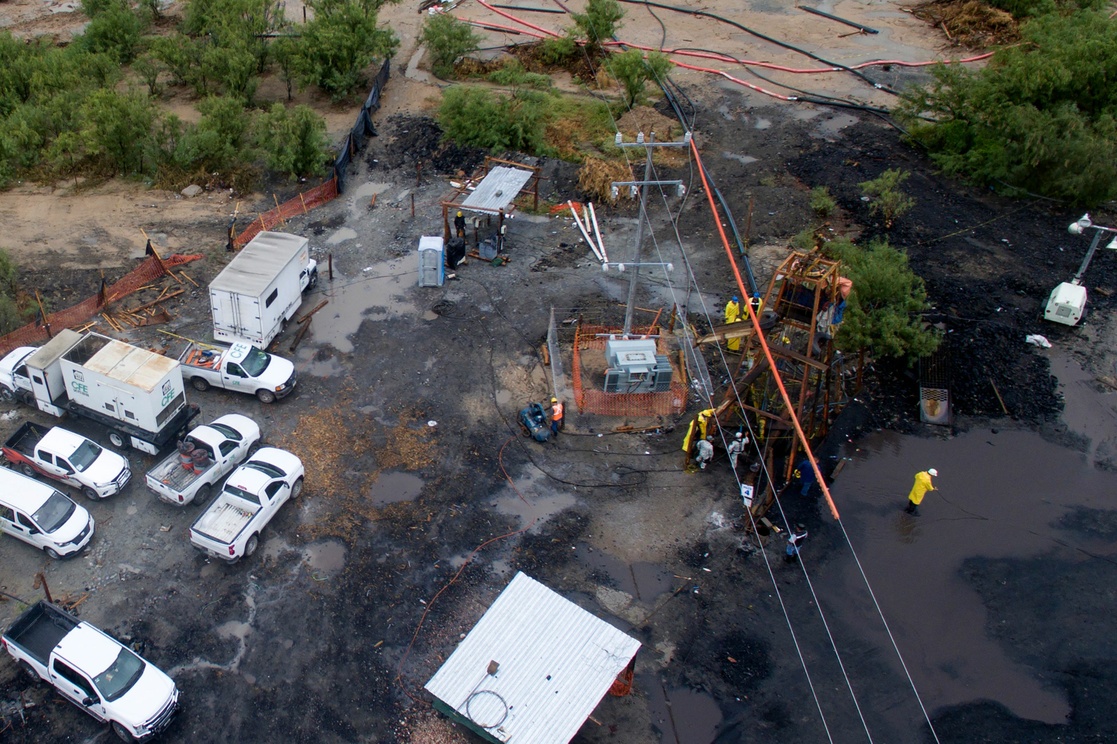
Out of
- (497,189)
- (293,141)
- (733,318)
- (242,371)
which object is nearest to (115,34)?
(293,141)

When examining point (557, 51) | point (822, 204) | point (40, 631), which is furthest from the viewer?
point (557, 51)

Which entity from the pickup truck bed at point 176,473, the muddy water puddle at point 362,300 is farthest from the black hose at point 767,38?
the pickup truck bed at point 176,473

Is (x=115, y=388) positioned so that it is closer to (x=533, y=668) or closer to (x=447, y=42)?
(x=533, y=668)

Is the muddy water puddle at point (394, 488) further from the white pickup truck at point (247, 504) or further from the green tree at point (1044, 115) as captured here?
the green tree at point (1044, 115)

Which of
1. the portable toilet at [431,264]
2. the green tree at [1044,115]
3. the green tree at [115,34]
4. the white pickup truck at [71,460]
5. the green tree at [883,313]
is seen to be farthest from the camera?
the green tree at [115,34]

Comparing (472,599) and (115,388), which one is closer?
(472,599)

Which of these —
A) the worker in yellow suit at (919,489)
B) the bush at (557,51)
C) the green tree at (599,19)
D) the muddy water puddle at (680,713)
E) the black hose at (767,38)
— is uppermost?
the green tree at (599,19)
